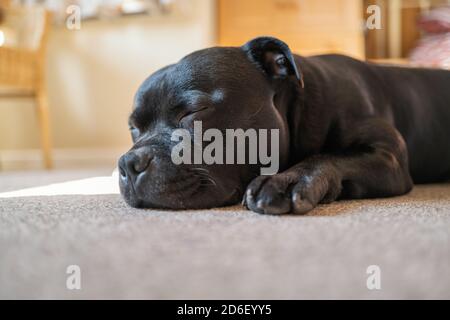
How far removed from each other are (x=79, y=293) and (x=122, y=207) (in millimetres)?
566

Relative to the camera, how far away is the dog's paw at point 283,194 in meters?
0.94

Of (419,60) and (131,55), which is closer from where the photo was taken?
(419,60)

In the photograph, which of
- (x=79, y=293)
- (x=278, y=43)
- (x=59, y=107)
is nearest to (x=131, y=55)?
(x=59, y=107)

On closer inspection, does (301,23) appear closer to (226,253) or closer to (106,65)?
(106,65)

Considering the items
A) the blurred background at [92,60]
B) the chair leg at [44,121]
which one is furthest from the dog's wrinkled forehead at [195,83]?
the blurred background at [92,60]

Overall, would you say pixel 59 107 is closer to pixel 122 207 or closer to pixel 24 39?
pixel 24 39

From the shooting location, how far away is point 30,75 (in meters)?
3.07

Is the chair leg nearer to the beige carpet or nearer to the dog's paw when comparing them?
the beige carpet

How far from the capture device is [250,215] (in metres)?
0.94

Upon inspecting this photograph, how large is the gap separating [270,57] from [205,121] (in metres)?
0.26

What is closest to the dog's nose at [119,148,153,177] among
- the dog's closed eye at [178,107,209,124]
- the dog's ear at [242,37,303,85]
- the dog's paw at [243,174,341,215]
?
the dog's closed eye at [178,107,209,124]

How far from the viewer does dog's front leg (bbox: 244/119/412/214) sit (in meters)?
0.95

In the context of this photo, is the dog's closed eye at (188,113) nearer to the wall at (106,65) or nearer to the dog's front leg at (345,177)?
the dog's front leg at (345,177)

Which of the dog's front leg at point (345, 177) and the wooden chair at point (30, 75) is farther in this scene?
the wooden chair at point (30, 75)
